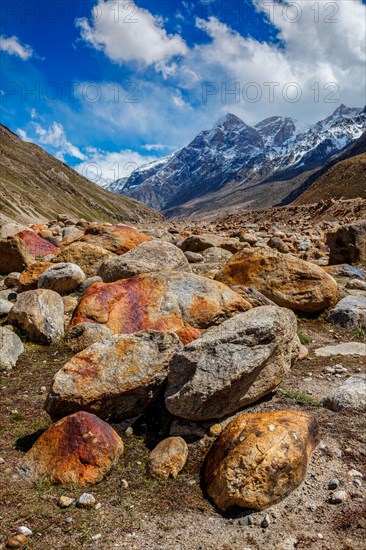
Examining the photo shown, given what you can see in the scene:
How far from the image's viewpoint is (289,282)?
47.6 feet

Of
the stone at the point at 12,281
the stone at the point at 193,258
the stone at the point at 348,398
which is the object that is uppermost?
the stone at the point at 193,258

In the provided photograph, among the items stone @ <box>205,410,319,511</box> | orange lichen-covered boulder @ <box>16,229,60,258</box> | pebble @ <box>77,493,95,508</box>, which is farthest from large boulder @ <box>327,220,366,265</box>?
pebble @ <box>77,493,95,508</box>

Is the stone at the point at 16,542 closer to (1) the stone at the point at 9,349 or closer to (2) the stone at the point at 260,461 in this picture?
(2) the stone at the point at 260,461

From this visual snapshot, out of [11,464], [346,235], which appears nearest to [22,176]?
[346,235]

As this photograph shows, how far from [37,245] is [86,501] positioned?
1970 cm

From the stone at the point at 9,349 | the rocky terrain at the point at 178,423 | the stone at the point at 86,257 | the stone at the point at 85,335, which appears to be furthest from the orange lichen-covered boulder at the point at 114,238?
the stone at the point at 9,349

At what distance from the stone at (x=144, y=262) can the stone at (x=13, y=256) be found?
23.3ft

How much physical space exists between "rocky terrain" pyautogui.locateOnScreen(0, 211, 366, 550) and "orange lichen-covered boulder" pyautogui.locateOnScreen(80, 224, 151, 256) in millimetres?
6594

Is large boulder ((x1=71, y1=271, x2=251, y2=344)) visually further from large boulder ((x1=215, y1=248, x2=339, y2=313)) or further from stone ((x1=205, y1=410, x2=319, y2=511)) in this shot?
stone ((x1=205, y1=410, x2=319, y2=511))

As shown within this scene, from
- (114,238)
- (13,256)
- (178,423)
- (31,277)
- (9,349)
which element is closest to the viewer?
(178,423)

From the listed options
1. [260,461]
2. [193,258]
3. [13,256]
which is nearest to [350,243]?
[193,258]

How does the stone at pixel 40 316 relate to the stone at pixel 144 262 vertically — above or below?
below

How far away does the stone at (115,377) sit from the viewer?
25.5ft

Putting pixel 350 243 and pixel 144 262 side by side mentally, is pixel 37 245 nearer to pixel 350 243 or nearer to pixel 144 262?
pixel 144 262
